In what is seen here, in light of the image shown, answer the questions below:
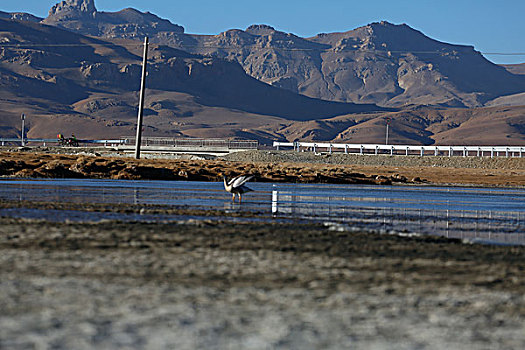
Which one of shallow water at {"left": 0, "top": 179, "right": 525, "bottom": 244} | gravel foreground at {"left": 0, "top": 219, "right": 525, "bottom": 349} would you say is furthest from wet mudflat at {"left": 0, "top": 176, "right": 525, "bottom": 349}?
shallow water at {"left": 0, "top": 179, "right": 525, "bottom": 244}

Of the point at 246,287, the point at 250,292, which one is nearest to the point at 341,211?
the point at 246,287

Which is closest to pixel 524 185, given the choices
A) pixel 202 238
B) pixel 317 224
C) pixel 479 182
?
pixel 479 182

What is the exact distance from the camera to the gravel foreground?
5992mm

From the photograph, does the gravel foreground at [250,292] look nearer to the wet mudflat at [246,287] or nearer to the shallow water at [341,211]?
the wet mudflat at [246,287]

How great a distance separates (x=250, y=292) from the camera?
7.71m

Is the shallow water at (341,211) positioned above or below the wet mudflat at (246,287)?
above

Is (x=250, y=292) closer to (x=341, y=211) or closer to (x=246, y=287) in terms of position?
(x=246, y=287)

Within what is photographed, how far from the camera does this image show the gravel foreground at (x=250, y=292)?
599cm

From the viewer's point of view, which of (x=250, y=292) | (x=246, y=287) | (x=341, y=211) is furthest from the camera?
(x=341, y=211)

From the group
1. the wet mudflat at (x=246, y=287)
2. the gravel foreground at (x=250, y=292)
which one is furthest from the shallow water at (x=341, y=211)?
the gravel foreground at (x=250, y=292)

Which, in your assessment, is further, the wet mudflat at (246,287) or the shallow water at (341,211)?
the shallow water at (341,211)

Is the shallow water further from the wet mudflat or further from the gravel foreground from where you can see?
Answer: the gravel foreground

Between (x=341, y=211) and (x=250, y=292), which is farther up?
(x=341, y=211)

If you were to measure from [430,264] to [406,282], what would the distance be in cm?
156
